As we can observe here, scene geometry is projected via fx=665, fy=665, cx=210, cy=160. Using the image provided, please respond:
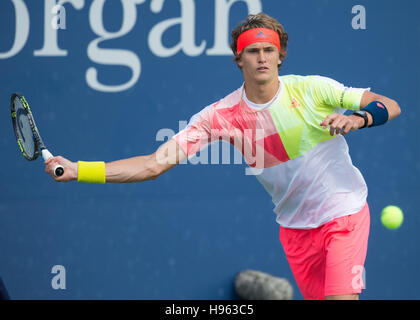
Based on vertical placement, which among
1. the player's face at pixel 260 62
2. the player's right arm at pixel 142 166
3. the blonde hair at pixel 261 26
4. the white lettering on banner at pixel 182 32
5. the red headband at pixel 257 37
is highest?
the white lettering on banner at pixel 182 32

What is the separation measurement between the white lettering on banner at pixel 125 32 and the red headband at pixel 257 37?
141 cm

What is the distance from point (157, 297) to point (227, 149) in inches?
50.4

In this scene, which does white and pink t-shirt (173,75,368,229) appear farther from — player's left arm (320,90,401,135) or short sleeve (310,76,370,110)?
player's left arm (320,90,401,135)

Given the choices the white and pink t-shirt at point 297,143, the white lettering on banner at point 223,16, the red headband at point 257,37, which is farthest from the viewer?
the white lettering on banner at point 223,16

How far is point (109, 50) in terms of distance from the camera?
16.9 ft

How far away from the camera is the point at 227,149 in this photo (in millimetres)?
5191

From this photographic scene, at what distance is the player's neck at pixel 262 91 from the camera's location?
3.62 metres

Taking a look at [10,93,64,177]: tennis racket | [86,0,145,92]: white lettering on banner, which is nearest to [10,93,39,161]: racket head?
[10,93,64,177]: tennis racket

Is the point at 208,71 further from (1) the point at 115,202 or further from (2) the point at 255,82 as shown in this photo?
(2) the point at 255,82

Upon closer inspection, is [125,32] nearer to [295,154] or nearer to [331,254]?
[295,154]

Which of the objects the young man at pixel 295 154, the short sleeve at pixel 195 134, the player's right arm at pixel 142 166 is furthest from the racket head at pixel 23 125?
the short sleeve at pixel 195 134

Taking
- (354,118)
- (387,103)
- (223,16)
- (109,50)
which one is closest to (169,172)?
(109,50)

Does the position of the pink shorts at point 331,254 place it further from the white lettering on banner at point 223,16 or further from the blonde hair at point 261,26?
the white lettering on banner at point 223,16

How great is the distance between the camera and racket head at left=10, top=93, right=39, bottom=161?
12.1 ft
